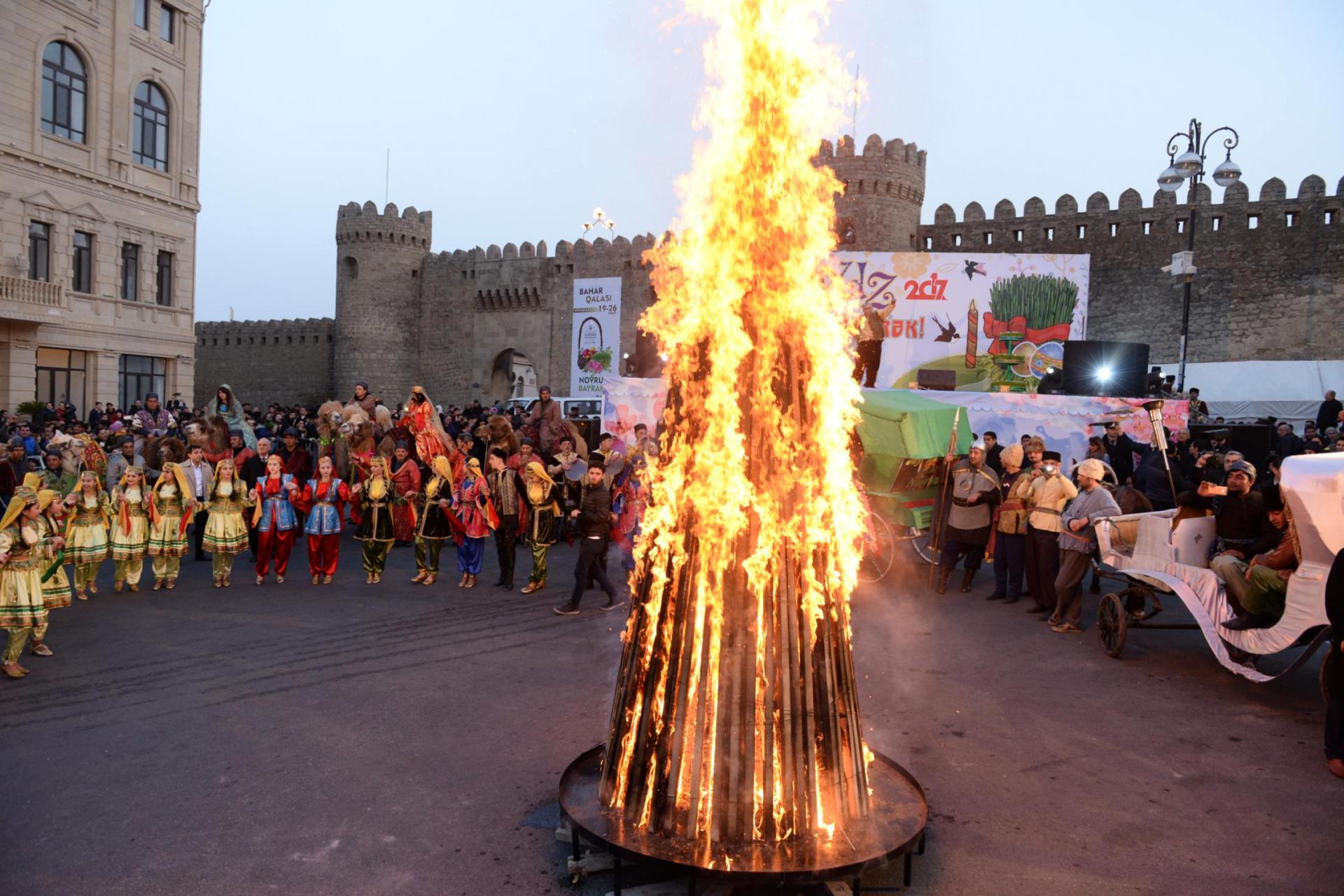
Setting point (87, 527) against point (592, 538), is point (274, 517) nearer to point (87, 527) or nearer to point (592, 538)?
point (87, 527)

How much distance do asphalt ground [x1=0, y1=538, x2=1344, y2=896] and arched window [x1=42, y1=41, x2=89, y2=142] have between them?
22.8 m

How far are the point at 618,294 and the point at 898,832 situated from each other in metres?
35.6

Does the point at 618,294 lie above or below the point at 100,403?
above

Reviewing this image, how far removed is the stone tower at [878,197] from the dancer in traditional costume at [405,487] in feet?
81.1

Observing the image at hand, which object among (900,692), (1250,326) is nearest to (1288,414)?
(1250,326)

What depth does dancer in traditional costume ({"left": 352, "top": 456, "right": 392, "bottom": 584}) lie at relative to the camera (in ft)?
33.4

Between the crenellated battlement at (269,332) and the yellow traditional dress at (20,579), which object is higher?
the crenellated battlement at (269,332)

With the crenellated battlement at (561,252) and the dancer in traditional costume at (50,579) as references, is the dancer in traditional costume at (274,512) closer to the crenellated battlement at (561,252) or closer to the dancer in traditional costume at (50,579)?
the dancer in traditional costume at (50,579)

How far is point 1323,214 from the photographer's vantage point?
93.6 ft

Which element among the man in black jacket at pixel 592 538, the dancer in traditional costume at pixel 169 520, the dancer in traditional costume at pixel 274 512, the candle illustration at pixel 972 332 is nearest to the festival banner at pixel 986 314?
the candle illustration at pixel 972 332

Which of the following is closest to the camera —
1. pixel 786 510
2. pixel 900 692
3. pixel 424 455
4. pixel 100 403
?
pixel 786 510

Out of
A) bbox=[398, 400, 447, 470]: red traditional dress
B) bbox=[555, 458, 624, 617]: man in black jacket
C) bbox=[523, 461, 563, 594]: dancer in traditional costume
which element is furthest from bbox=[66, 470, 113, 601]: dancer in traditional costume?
bbox=[555, 458, 624, 617]: man in black jacket

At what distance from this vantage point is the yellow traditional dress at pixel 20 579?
655 cm

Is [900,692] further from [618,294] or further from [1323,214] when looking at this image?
[618,294]
